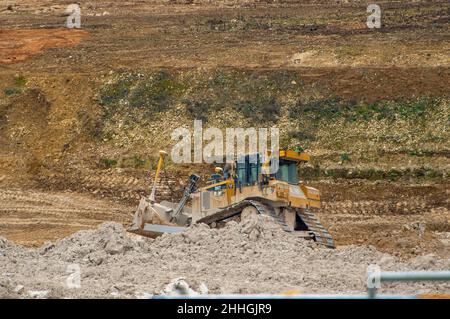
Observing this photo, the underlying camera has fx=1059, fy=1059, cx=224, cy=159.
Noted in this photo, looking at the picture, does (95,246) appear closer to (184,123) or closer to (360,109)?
(184,123)

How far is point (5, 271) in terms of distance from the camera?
42.3 ft

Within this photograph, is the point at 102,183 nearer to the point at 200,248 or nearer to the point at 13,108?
the point at 13,108

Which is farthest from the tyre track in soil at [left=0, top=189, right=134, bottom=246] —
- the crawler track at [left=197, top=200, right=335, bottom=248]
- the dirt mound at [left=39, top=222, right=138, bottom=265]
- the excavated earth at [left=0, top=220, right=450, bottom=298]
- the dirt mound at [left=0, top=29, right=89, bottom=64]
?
the dirt mound at [left=0, top=29, right=89, bottom=64]

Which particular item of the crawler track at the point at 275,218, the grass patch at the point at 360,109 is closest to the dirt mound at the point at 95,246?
the crawler track at the point at 275,218

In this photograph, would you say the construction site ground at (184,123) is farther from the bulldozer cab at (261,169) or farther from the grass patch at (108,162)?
the bulldozer cab at (261,169)

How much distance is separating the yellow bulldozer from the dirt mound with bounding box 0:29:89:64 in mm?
17598

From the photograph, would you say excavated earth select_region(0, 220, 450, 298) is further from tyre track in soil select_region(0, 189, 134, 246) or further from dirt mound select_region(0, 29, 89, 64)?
dirt mound select_region(0, 29, 89, 64)

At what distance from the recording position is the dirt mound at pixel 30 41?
119 feet

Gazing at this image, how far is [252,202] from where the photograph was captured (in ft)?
61.0

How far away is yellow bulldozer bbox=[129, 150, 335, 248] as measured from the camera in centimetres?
1862

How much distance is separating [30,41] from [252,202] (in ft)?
67.7

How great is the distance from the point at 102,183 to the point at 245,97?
611 cm

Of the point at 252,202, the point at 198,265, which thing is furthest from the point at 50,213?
the point at 198,265
